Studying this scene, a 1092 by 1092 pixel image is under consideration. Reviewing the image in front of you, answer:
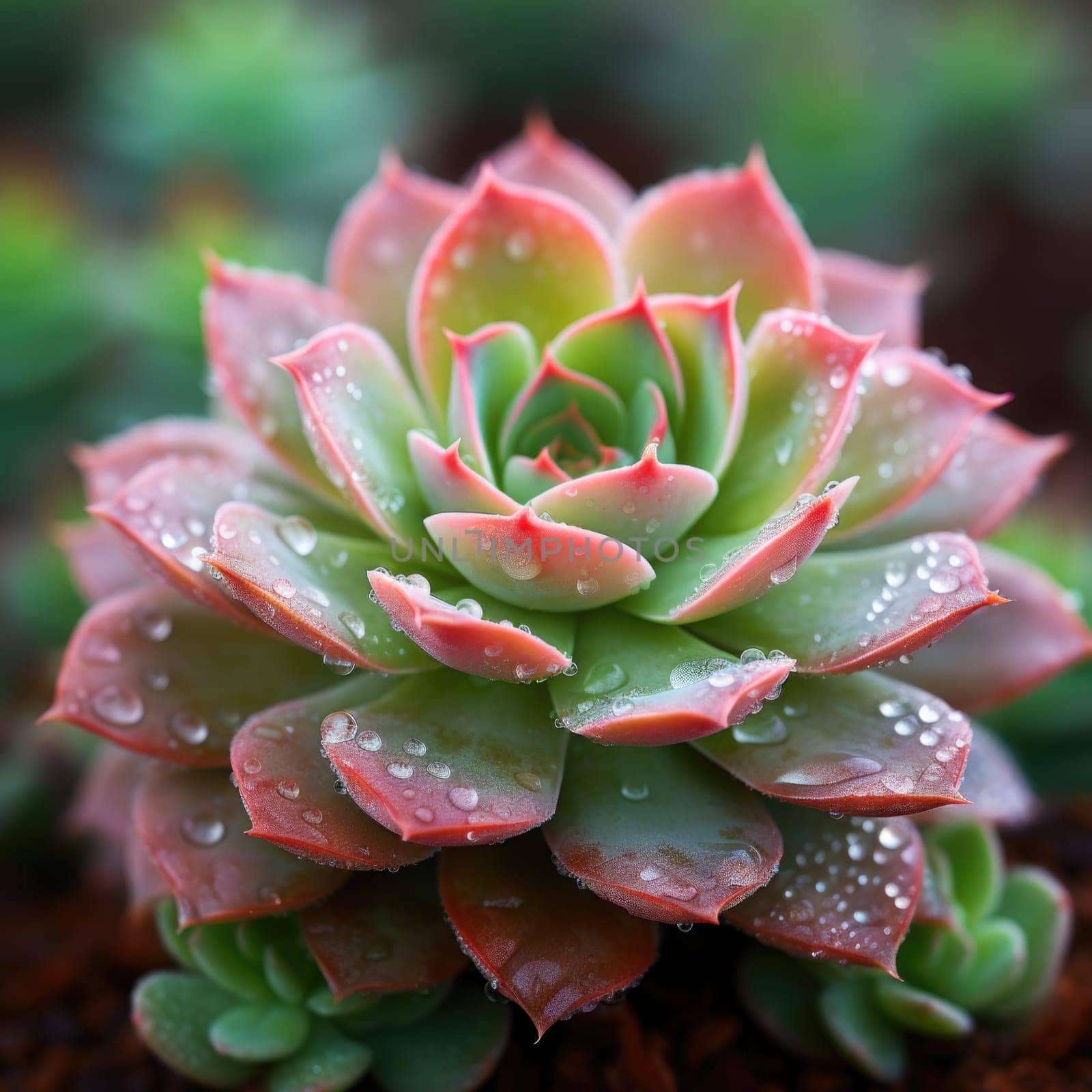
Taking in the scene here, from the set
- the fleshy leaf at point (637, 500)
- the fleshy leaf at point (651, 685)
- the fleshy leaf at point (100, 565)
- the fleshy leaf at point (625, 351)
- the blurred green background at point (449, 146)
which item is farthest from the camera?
the blurred green background at point (449, 146)

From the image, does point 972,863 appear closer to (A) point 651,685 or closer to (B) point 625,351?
(A) point 651,685

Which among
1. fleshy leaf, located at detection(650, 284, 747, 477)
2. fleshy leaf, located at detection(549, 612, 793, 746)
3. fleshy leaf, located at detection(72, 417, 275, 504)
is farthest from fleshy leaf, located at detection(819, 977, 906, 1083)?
fleshy leaf, located at detection(72, 417, 275, 504)

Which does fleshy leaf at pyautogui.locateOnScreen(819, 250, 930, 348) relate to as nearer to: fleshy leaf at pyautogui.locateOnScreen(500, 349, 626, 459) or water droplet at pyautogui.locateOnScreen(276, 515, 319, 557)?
fleshy leaf at pyautogui.locateOnScreen(500, 349, 626, 459)

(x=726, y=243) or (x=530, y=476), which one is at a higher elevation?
(x=726, y=243)

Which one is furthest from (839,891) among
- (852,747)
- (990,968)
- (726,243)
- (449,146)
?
(449,146)

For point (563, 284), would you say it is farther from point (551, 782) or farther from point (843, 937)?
point (843, 937)

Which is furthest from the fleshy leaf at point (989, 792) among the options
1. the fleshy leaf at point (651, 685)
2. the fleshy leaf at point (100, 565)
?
the fleshy leaf at point (100, 565)

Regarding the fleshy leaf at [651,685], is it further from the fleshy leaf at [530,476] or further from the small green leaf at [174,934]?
the small green leaf at [174,934]
